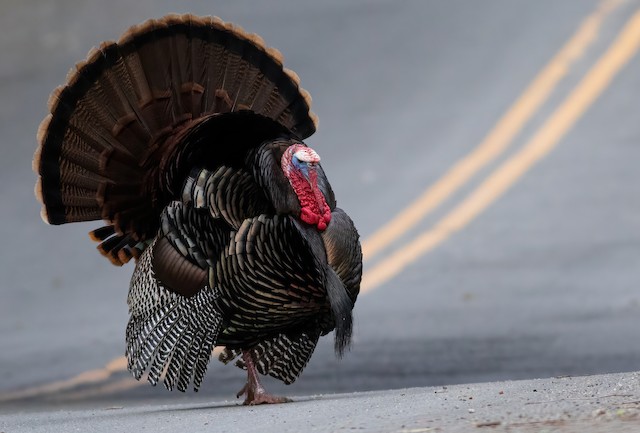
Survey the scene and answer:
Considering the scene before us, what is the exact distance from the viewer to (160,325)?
823 cm

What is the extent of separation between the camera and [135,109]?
8.93 meters

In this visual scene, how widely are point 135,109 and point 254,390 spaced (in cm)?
188

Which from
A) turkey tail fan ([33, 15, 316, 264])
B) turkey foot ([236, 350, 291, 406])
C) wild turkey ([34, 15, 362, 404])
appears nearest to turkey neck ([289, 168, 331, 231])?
wild turkey ([34, 15, 362, 404])

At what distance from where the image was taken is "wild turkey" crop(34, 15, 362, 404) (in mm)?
7738

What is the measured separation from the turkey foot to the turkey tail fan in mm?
1079

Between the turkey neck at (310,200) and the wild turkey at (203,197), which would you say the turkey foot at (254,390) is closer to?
the wild turkey at (203,197)

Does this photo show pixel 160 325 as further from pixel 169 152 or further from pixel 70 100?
pixel 70 100

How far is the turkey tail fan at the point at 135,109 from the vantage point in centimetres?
888

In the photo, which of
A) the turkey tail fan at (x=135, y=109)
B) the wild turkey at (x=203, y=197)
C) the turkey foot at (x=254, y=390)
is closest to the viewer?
the wild turkey at (x=203, y=197)

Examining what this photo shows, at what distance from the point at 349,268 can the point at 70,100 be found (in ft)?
7.42

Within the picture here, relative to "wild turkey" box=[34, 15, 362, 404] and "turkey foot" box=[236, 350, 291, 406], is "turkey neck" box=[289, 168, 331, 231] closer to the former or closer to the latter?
"wild turkey" box=[34, 15, 362, 404]

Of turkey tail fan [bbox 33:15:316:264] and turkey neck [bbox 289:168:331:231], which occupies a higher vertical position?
turkey tail fan [bbox 33:15:316:264]

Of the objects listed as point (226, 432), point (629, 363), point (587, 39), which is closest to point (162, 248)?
point (226, 432)

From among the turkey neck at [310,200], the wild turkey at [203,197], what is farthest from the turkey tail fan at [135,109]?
the turkey neck at [310,200]
